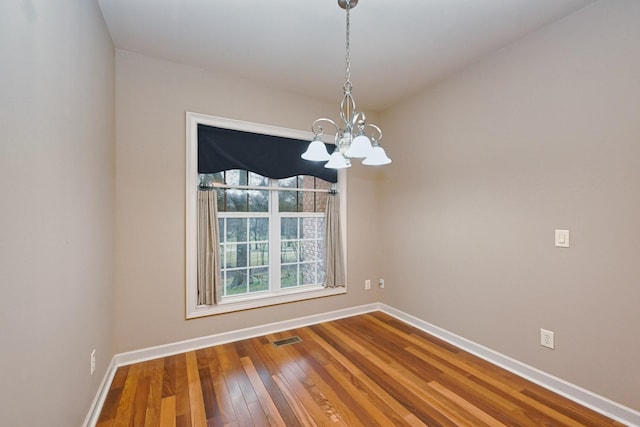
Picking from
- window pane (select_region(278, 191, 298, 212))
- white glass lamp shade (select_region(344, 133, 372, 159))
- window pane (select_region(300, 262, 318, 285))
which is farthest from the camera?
window pane (select_region(300, 262, 318, 285))

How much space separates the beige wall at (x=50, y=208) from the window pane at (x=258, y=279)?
1352mm

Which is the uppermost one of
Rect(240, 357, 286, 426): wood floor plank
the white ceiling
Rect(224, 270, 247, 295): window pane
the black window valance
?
the white ceiling

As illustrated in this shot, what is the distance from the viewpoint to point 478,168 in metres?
2.57

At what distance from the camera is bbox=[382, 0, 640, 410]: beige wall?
5.76 ft

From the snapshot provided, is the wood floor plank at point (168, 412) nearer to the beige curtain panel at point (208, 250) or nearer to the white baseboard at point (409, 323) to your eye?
the white baseboard at point (409, 323)

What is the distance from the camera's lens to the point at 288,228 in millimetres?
3277

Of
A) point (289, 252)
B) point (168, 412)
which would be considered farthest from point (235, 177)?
point (168, 412)

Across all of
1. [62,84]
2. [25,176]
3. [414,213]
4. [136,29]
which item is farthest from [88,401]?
[414,213]

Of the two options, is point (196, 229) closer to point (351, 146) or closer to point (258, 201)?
point (258, 201)

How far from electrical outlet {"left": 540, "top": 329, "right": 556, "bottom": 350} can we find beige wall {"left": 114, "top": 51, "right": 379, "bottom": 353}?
2.54 metres

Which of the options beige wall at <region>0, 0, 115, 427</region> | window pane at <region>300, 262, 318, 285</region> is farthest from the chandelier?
window pane at <region>300, 262, 318, 285</region>

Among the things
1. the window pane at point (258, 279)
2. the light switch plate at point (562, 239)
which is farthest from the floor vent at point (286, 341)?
the light switch plate at point (562, 239)

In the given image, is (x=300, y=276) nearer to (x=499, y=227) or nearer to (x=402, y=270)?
(x=402, y=270)

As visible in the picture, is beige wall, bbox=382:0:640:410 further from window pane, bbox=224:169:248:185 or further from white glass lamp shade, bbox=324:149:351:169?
window pane, bbox=224:169:248:185
